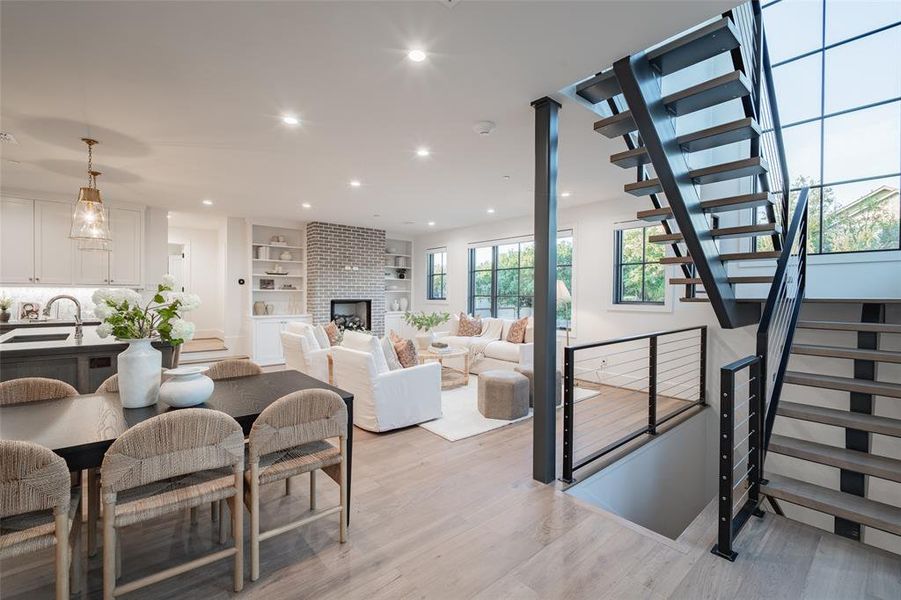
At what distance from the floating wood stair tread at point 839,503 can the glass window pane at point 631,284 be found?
125 inches

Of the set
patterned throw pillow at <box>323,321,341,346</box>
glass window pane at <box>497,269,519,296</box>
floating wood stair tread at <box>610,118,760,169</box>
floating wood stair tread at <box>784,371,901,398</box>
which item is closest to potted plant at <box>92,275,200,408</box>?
floating wood stair tread at <box>610,118,760,169</box>

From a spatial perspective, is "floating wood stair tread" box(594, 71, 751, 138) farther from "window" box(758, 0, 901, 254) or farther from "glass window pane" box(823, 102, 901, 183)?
"glass window pane" box(823, 102, 901, 183)

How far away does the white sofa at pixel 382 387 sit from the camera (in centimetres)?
364

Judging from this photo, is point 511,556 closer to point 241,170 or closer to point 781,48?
point 241,170

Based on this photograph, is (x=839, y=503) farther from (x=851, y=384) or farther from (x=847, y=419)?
(x=851, y=384)

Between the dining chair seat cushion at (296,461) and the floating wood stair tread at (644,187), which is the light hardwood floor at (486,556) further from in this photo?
the floating wood stair tread at (644,187)

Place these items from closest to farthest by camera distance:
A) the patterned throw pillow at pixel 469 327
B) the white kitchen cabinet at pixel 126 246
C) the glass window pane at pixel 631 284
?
the glass window pane at pixel 631 284 → the white kitchen cabinet at pixel 126 246 → the patterned throw pillow at pixel 469 327

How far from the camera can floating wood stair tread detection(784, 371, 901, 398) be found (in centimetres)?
248

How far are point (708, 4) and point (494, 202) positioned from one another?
13.8 ft

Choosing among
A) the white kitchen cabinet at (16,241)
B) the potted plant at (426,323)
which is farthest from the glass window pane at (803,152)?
the white kitchen cabinet at (16,241)

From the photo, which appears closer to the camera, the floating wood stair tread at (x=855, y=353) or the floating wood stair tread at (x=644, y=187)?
the floating wood stair tread at (x=855, y=353)

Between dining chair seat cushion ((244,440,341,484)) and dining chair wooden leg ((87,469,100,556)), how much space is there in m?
0.68

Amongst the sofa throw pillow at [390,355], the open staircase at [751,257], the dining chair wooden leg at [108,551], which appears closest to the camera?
the dining chair wooden leg at [108,551]

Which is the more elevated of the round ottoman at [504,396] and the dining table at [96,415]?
the dining table at [96,415]
